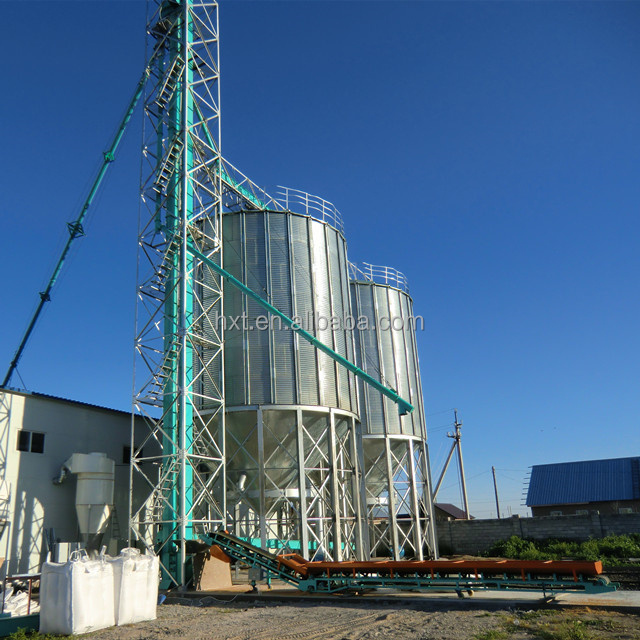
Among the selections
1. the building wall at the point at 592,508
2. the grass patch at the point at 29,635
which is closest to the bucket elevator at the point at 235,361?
the grass patch at the point at 29,635

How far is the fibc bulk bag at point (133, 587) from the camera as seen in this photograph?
534 inches

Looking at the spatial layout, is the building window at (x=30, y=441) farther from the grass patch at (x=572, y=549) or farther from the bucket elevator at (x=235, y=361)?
the grass patch at (x=572, y=549)

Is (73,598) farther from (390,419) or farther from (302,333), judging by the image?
(390,419)

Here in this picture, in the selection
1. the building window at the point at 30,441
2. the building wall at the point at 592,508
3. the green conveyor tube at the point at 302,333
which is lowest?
the building wall at the point at 592,508

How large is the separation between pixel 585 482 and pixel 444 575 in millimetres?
40659

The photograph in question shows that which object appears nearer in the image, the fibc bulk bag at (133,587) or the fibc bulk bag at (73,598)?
the fibc bulk bag at (73,598)

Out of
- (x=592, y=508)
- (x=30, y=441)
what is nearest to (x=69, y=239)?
(x=30, y=441)

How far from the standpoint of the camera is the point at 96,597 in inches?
510

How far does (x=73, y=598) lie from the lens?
12.6 metres

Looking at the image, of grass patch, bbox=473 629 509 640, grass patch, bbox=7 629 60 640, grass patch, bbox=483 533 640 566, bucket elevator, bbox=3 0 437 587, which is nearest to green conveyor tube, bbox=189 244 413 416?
bucket elevator, bbox=3 0 437 587

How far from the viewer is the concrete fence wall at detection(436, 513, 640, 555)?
3344 cm

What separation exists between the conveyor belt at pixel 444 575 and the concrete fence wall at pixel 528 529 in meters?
21.3

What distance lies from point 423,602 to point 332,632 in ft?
→ 11.6

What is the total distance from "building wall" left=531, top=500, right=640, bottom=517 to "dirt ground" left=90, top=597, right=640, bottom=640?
3641cm
